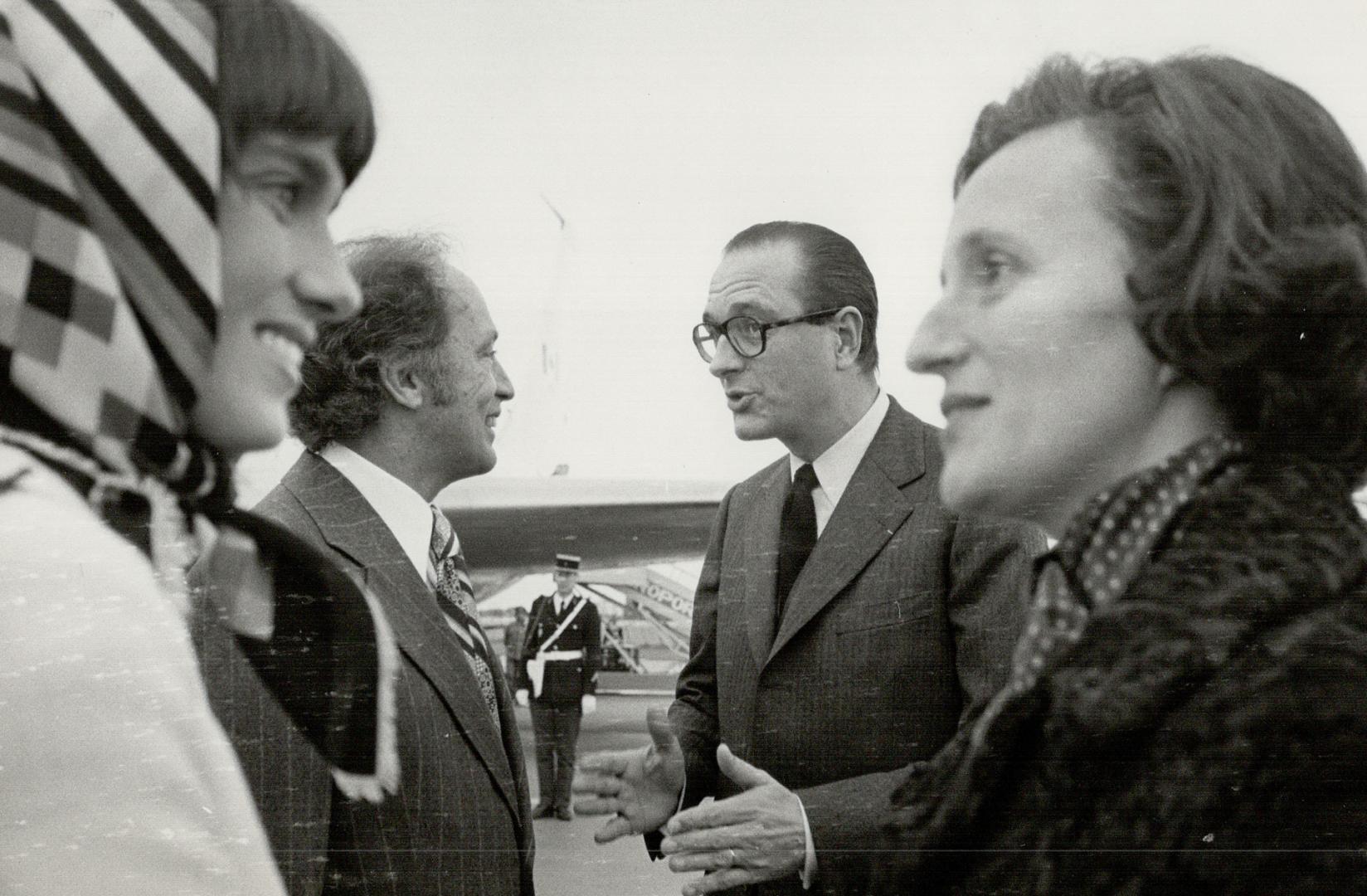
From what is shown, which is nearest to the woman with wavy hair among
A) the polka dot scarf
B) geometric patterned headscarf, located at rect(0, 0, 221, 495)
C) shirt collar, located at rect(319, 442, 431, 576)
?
the polka dot scarf

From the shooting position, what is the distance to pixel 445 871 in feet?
4.16

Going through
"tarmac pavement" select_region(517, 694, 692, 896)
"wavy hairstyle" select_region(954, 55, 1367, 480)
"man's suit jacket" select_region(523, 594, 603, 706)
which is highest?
"wavy hairstyle" select_region(954, 55, 1367, 480)

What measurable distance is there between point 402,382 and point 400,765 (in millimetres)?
474

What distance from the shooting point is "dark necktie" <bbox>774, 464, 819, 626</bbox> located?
4.53ft

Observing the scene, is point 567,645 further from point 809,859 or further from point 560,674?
point 809,859

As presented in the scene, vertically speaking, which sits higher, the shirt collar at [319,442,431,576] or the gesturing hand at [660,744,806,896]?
the shirt collar at [319,442,431,576]

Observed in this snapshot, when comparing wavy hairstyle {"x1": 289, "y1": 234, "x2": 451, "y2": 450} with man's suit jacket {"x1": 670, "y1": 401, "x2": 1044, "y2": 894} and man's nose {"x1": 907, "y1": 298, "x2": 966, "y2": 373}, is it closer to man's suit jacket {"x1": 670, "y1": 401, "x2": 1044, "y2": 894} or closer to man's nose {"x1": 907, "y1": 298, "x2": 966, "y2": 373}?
man's suit jacket {"x1": 670, "y1": 401, "x2": 1044, "y2": 894}

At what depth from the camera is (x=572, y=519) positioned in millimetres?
1438

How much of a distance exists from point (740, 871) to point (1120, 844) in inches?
17.4

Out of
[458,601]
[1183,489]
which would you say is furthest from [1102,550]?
[458,601]

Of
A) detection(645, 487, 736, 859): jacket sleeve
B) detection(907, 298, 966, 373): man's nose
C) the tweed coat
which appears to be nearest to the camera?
the tweed coat

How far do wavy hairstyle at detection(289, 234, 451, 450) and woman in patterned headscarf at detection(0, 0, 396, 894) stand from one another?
43 millimetres

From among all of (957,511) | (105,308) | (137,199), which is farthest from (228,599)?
(957,511)

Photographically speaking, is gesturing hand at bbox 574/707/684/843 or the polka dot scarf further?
gesturing hand at bbox 574/707/684/843
